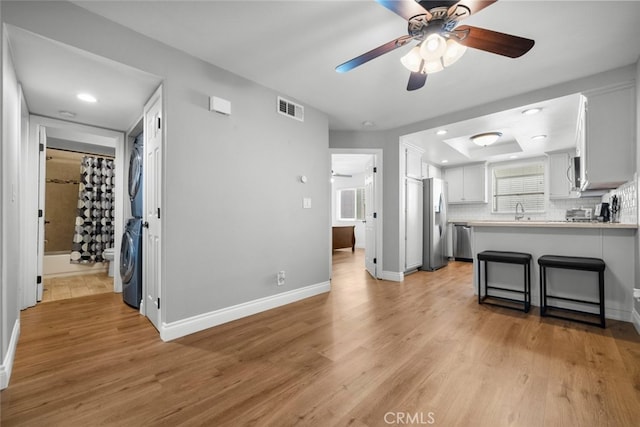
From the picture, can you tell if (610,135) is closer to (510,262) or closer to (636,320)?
(510,262)

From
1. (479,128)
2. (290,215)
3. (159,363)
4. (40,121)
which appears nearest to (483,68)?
(479,128)

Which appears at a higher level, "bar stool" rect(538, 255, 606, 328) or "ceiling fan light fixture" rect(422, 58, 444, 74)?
"ceiling fan light fixture" rect(422, 58, 444, 74)

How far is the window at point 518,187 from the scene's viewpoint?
5938 mm

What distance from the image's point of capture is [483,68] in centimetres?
261

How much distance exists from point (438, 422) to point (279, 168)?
2.61 metres

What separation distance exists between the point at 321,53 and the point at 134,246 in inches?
110

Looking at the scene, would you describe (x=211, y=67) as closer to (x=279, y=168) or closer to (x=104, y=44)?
(x=104, y=44)

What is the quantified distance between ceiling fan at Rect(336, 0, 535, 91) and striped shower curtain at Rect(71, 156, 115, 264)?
5.17 meters

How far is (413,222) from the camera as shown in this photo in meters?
4.79

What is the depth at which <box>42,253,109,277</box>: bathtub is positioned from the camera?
451 centimetres

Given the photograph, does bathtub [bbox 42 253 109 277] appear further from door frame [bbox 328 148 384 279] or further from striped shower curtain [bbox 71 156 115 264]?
door frame [bbox 328 148 384 279]

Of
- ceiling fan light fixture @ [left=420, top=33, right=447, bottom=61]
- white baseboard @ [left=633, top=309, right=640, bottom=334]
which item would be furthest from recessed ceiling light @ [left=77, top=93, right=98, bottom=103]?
white baseboard @ [left=633, top=309, right=640, bottom=334]

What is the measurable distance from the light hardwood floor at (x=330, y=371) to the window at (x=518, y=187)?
165 inches

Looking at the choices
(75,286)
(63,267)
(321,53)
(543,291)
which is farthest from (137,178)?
(543,291)
